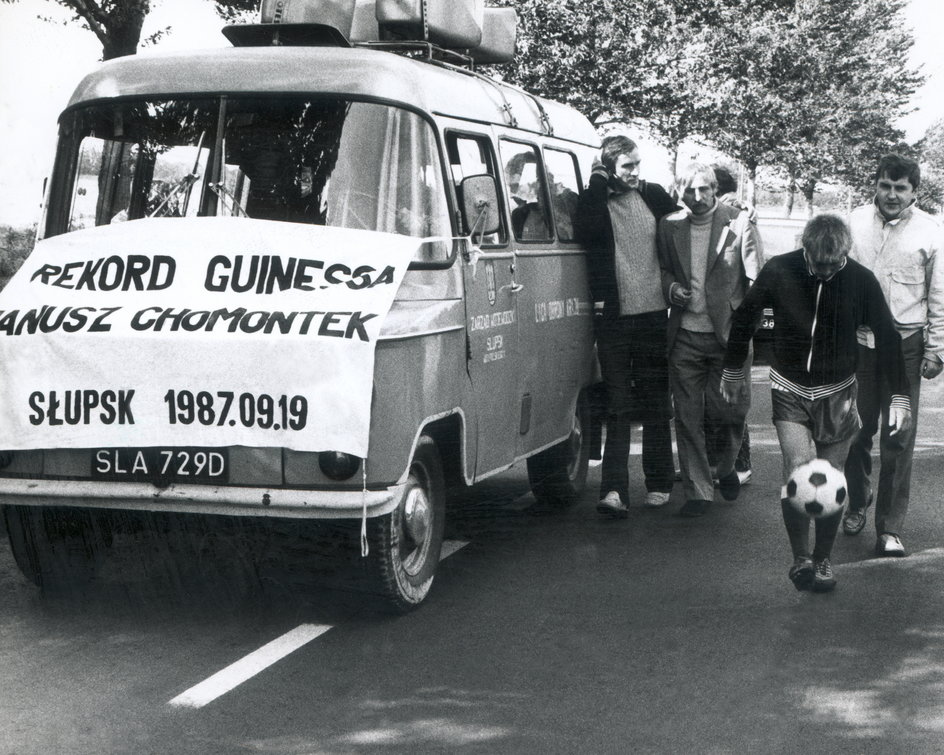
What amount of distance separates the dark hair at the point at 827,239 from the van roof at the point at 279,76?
1.77 meters

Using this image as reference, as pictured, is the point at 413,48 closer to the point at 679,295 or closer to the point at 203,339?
the point at 679,295

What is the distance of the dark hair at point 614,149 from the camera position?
862 cm

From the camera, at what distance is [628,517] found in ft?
28.3

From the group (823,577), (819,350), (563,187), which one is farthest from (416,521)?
(563,187)

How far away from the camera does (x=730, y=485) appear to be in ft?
30.0

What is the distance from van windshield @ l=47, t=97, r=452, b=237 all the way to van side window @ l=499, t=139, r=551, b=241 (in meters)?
1.23

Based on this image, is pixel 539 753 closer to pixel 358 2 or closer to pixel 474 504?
pixel 474 504

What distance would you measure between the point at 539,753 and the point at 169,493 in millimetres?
1906

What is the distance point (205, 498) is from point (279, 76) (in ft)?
6.58

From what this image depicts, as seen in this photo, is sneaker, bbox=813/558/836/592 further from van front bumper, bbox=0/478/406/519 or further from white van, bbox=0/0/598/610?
van front bumper, bbox=0/478/406/519

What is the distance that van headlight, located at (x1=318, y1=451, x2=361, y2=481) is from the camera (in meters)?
5.54

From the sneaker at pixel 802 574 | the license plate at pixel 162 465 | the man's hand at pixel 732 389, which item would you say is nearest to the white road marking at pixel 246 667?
the license plate at pixel 162 465

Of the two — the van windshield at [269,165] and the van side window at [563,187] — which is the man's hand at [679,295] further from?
the van windshield at [269,165]

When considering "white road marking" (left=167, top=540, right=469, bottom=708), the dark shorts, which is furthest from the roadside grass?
the dark shorts
